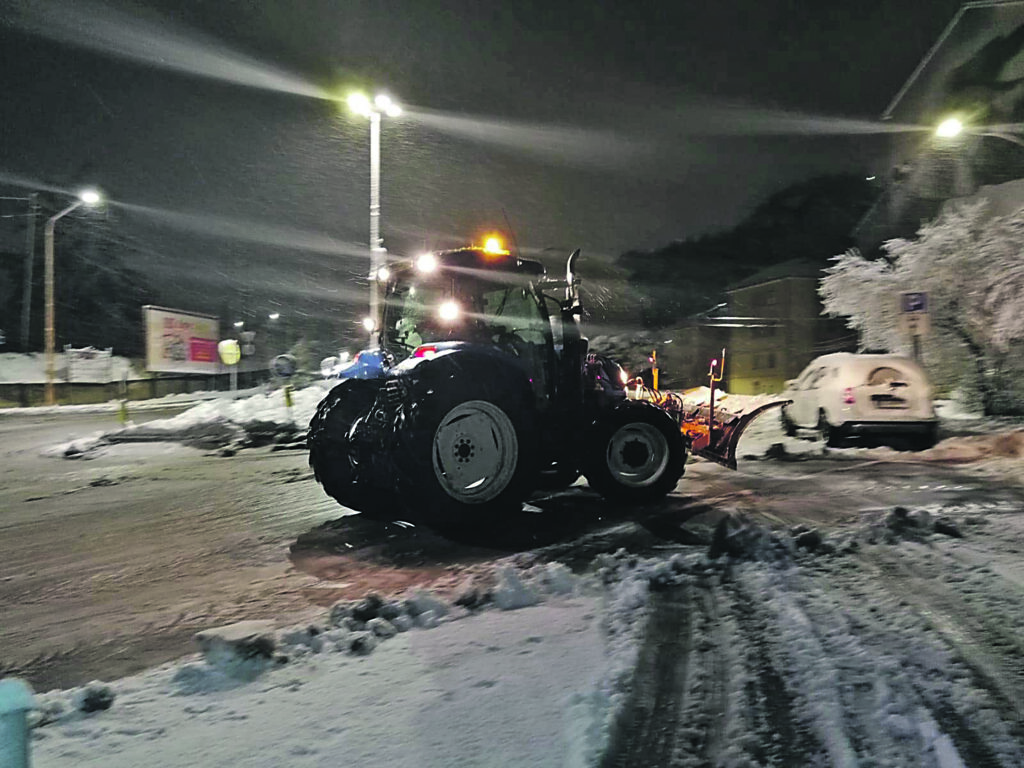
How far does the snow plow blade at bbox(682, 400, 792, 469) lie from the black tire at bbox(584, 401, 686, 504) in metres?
1.49

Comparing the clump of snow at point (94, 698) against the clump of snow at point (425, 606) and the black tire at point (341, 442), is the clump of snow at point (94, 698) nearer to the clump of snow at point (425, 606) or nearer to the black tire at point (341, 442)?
the clump of snow at point (425, 606)

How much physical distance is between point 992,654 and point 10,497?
34.2ft

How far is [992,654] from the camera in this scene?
393 centimetres

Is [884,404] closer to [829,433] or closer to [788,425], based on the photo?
[829,433]

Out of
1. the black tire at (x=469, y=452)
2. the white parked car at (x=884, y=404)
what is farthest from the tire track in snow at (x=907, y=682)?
the white parked car at (x=884, y=404)

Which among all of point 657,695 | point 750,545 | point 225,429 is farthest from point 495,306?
point 225,429

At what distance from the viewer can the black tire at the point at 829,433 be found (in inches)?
473

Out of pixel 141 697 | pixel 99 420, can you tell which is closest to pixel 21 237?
pixel 99 420

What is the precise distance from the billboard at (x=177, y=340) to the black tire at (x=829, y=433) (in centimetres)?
2917

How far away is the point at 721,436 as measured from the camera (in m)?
9.89

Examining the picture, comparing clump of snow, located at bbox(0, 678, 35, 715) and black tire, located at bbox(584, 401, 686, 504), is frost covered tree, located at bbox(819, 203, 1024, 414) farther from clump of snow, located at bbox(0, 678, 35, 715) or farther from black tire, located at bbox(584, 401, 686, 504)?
clump of snow, located at bbox(0, 678, 35, 715)

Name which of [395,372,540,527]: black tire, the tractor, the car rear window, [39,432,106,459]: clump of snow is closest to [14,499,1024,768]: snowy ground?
[395,372,540,527]: black tire

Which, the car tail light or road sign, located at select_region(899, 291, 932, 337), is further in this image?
road sign, located at select_region(899, 291, 932, 337)

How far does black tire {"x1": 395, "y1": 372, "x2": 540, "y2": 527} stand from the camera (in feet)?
20.2
